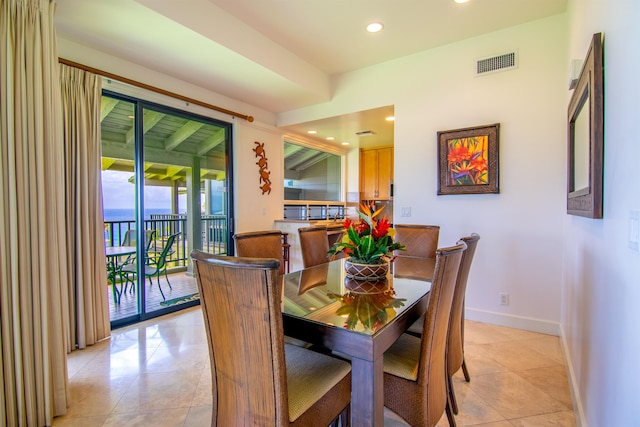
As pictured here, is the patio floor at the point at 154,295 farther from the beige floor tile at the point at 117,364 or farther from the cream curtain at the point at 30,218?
the cream curtain at the point at 30,218

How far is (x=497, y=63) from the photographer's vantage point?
9.81ft

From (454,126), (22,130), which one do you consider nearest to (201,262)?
(22,130)

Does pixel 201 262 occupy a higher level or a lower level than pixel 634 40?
lower

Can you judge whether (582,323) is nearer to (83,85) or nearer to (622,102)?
(622,102)

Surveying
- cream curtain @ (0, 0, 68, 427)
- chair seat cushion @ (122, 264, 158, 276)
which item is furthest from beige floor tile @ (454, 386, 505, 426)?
chair seat cushion @ (122, 264, 158, 276)

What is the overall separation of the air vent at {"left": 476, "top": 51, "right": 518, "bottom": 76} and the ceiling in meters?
0.27

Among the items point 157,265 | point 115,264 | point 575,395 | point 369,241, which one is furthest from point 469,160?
point 115,264

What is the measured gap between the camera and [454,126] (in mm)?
3225

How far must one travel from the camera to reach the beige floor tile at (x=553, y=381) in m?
1.89

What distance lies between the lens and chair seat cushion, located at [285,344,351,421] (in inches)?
43.4

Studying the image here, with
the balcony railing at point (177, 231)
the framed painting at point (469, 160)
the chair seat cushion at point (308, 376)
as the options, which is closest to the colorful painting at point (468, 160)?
the framed painting at point (469, 160)

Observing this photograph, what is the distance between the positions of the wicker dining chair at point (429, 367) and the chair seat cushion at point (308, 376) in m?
0.24

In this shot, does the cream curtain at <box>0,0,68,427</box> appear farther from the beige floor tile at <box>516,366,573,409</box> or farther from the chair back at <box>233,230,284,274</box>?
the beige floor tile at <box>516,366,573,409</box>

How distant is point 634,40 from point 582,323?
148 centimetres
